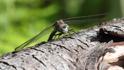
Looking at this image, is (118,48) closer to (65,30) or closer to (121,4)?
(65,30)

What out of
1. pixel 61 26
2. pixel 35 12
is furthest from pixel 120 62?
pixel 35 12

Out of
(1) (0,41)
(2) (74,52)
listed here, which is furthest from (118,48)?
(1) (0,41)

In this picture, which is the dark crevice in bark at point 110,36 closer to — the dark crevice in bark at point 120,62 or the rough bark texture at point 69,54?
the rough bark texture at point 69,54

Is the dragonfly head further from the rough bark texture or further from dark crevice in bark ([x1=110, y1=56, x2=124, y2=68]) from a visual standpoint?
dark crevice in bark ([x1=110, y1=56, x2=124, y2=68])

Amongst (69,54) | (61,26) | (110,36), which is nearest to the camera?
(69,54)

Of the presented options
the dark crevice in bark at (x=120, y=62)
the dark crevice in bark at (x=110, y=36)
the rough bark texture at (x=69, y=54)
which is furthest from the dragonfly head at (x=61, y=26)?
the dark crevice in bark at (x=120, y=62)

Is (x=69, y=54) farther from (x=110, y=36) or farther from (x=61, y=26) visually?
(x=61, y=26)
